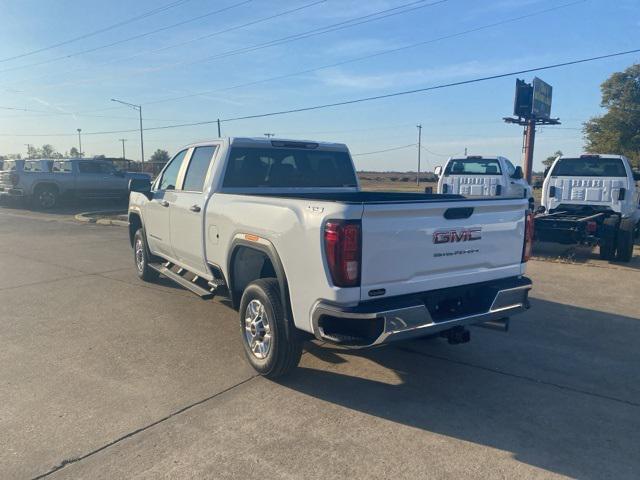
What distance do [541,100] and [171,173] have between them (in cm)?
3590

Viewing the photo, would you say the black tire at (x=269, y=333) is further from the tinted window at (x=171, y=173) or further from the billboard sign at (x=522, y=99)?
the billboard sign at (x=522, y=99)

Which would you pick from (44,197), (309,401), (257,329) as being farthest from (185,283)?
(44,197)

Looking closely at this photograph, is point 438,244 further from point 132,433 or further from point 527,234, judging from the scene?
point 132,433

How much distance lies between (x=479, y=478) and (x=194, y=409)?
2032mm

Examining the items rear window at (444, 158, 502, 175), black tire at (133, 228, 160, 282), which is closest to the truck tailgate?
black tire at (133, 228, 160, 282)

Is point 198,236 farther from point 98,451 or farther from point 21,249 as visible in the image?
point 21,249

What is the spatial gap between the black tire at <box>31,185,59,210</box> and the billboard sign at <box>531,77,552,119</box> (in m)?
28.8

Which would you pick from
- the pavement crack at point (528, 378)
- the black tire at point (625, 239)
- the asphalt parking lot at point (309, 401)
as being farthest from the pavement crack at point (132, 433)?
the black tire at point (625, 239)

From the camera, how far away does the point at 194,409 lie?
3.85 meters

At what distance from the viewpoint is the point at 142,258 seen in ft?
26.1

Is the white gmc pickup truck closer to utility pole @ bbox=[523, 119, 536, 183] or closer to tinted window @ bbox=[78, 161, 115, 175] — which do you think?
tinted window @ bbox=[78, 161, 115, 175]

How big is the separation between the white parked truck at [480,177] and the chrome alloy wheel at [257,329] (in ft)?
34.2

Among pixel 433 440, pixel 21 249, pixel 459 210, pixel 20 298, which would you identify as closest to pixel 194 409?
pixel 433 440

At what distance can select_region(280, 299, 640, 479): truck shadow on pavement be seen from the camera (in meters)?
3.34
